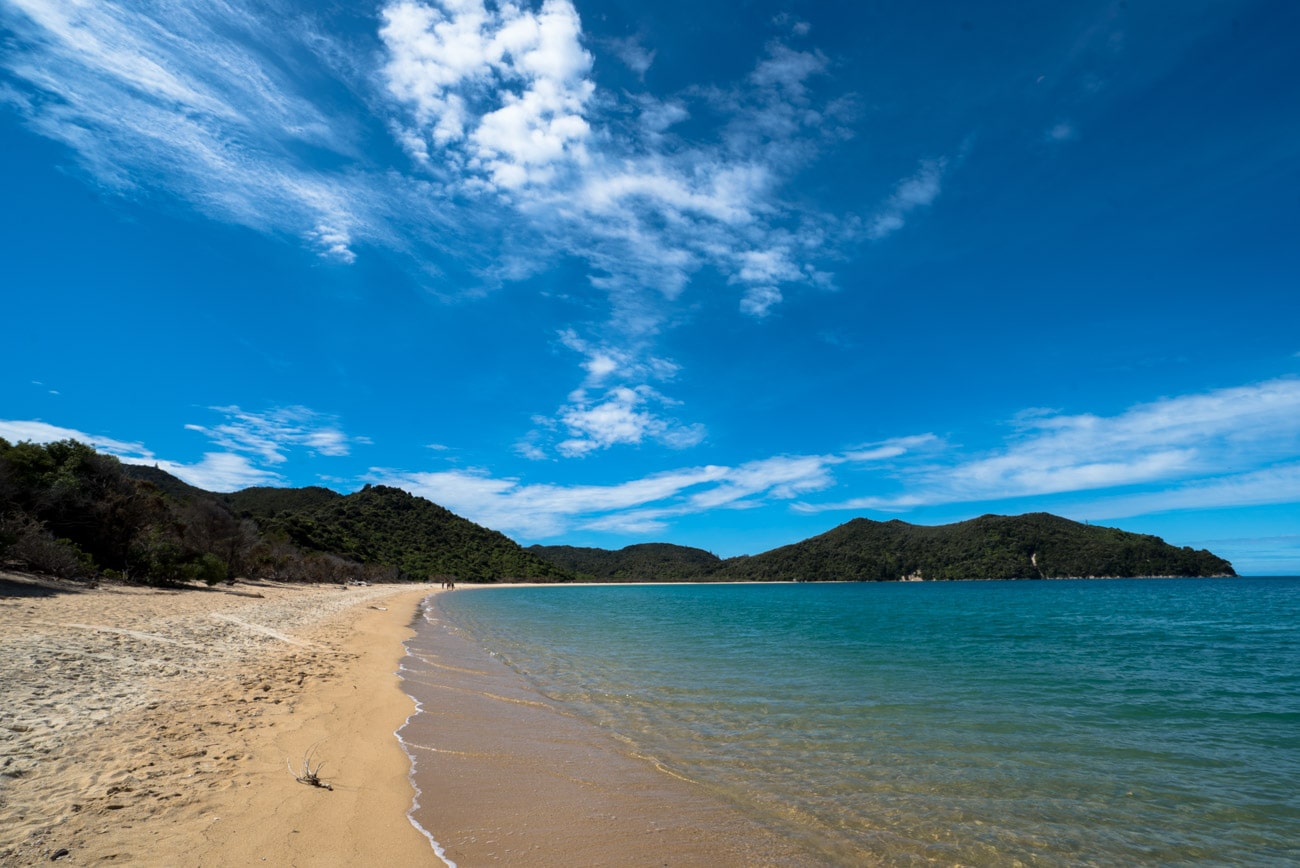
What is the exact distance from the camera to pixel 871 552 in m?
185

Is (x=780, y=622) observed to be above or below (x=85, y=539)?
below

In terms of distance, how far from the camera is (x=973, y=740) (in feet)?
33.0

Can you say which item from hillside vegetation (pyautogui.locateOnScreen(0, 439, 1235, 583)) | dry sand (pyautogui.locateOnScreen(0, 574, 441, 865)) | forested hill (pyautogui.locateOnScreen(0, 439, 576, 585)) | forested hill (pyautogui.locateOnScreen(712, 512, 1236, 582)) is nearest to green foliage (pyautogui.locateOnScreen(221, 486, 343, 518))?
hillside vegetation (pyautogui.locateOnScreen(0, 439, 1235, 583))

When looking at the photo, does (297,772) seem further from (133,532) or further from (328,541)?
(328,541)

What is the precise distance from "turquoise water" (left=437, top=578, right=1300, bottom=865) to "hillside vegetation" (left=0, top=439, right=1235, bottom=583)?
19861mm

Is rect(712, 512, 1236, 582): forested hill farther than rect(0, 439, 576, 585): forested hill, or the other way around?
rect(712, 512, 1236, 582): forested hill

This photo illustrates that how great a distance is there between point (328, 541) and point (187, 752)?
334 feet

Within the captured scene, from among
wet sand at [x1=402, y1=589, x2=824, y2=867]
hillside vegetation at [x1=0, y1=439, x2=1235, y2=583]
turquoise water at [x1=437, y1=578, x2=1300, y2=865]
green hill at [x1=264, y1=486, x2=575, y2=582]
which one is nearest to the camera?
wet sand at [x1=402, y1=589, x2=824, y2=867]

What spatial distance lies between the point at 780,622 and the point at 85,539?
36938 millimetres

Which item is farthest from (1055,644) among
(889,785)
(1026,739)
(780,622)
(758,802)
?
(758,802)

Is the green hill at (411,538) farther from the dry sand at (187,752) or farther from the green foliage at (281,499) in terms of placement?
the dry sand at (187,752)

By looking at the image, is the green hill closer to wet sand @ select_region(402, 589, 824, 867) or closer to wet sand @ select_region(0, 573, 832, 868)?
wet sand @ select_region(0, 573, 832, 868)

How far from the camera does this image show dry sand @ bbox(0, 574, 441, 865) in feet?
15.5

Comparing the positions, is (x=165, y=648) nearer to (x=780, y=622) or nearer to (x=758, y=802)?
(x=758, y=802)
